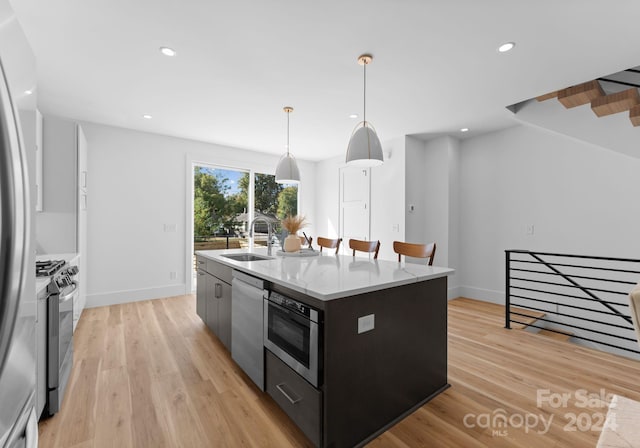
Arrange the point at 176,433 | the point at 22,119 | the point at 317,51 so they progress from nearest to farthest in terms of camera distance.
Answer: the point at 22,119 < the point at 176,433 < the point at 317,51

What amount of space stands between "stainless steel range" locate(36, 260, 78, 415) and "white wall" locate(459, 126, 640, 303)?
A: 477 centimetres

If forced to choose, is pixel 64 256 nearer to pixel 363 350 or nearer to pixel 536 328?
pixel 363 350

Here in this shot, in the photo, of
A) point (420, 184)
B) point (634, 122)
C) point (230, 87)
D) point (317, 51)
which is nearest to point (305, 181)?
point (420, 184)

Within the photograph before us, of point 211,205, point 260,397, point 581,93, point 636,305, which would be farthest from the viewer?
point 211,205

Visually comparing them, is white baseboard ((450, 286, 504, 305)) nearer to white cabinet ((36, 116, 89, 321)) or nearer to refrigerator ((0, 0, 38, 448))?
refrigerator ((0, 0, 38, 448))

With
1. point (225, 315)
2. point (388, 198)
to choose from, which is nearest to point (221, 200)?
point (388, 198)

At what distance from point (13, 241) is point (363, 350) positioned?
1435 mm

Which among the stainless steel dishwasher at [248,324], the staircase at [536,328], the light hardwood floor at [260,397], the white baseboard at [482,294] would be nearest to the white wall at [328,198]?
the white baseboard at [482,294]

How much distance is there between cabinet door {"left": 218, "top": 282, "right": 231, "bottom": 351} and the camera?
2.45 meters

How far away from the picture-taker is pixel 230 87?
2.91 metres

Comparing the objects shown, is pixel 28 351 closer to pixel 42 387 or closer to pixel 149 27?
pixel 42 387

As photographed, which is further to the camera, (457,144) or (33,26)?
(457,144)

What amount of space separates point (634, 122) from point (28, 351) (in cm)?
438

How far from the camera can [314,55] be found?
91.8 inches
